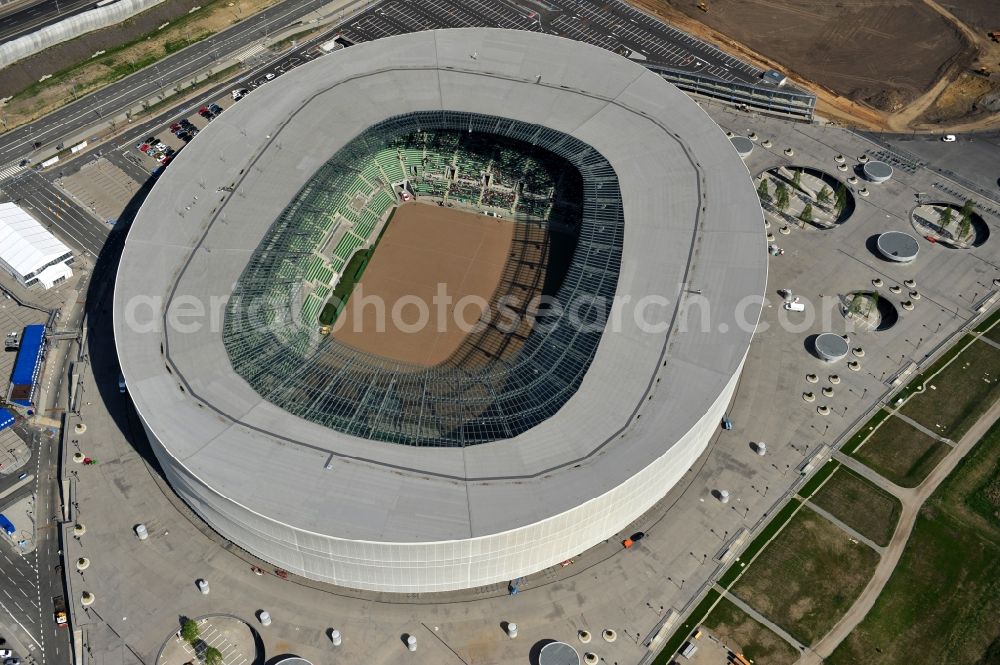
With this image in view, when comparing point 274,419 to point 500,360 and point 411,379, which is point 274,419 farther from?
point 500,360

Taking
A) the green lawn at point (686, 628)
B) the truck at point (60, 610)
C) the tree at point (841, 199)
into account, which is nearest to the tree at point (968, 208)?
the tree at point (841, 199)

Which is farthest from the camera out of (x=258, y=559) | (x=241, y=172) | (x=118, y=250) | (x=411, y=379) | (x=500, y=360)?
(x=118, y=250)

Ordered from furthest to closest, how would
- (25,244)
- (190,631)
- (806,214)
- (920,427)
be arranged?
1. (806,214)
2. (25,244)
3. (920,427)
4. (190,631)

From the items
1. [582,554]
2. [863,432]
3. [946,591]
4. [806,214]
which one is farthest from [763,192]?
[582,554]

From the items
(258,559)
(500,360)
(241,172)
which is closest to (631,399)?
(500,360)

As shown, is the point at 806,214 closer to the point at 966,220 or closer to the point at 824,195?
the point at 824,195

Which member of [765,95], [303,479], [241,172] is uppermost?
[765,95]

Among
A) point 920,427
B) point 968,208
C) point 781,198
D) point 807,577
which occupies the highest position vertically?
point 968,208
